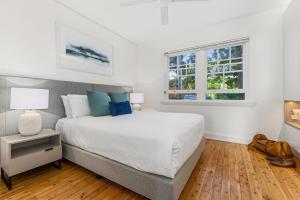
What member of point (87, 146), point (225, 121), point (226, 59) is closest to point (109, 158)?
point (87, 146)

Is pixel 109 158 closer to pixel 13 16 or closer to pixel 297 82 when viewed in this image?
pixel 13 16

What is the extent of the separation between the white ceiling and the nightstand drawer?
92.6 inches

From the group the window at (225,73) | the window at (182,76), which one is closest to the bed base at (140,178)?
the window at (225,73)

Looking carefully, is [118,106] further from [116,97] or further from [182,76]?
[182,76]

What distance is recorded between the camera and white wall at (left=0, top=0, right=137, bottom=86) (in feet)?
6.44

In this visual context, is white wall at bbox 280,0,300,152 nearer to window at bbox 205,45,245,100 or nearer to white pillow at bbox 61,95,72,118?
window at bbox 205,45,245,100

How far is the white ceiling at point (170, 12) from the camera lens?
2596mm

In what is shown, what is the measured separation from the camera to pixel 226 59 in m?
3.31

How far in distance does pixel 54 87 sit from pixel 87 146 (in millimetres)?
1208

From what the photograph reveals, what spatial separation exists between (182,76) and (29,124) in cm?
319

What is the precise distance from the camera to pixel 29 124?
5.91 ft

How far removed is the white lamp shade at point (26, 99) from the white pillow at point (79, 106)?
541 millimetres

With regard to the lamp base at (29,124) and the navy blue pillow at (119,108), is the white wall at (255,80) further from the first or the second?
the lamp base at (29,124)

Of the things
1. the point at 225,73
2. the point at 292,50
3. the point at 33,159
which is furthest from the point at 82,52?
the point at 292,50
